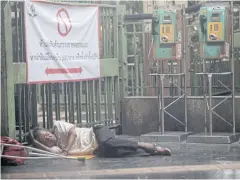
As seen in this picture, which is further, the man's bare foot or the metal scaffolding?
the metal scaffolding

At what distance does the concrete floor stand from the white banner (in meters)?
1.77

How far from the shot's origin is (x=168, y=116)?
12.8 metres

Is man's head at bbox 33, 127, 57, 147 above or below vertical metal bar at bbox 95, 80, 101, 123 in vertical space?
below

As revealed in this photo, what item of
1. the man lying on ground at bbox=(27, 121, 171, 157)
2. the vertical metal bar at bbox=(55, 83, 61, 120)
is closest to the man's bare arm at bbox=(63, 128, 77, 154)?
the man lying on ground at bbox=(27, 121, 171, 157)

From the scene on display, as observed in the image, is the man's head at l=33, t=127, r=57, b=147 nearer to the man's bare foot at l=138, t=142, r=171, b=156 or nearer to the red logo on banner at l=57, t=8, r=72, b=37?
the man's bare foot at l=138, t=142, r=171, b=156

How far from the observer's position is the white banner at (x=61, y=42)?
10594 mm

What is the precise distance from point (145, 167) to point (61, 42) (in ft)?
10.4

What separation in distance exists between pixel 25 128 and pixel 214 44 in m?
3.70

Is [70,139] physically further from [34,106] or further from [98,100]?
[98,100]

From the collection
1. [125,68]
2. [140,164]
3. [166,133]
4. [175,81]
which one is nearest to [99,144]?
[140,164]

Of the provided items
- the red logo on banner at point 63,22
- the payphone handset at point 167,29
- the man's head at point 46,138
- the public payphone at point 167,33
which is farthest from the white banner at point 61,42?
the payphone handset at point 167,29

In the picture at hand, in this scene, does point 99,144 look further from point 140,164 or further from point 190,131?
point 190,131

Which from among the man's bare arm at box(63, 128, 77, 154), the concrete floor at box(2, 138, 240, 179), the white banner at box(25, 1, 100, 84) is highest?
the white banner at box(25, 1, 100, 84)

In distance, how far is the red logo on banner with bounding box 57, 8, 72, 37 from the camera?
36.9 feet
